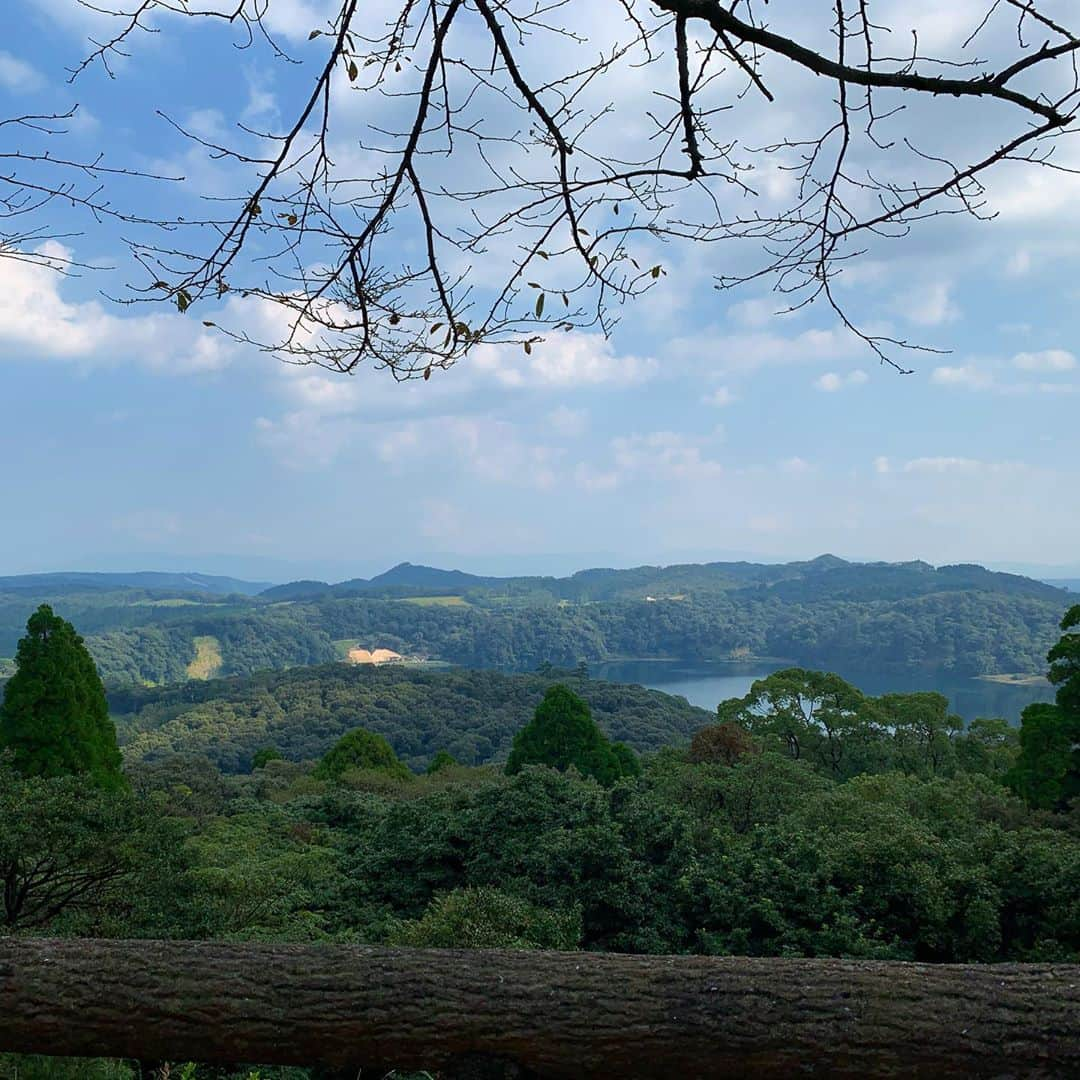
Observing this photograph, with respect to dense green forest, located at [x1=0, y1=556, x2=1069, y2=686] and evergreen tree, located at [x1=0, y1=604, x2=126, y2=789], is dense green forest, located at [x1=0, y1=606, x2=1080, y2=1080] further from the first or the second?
dense green forest, located at [x1=0, y1=556, x2=1069, y2=686]

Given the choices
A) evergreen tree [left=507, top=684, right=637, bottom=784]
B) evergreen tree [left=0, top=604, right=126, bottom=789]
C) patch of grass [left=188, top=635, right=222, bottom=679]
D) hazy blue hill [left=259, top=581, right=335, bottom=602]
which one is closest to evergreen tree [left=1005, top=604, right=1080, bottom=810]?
evergreen tree [left=507, top=684, right=637, bottom=784]

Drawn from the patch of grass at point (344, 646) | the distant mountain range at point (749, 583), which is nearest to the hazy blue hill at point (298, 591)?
the distant mountain range at point (749, 583)

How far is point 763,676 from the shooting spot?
249ft

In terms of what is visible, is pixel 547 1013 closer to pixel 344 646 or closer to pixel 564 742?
pixel 564 742

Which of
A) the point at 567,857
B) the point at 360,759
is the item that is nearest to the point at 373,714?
the point at 360,759

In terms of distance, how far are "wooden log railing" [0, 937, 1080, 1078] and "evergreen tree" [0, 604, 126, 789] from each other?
1205 centimetres

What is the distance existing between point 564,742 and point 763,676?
60463 millimetres

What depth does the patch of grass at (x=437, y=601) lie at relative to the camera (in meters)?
131

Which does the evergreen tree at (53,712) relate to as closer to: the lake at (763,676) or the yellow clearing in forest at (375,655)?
Result: the lake at (763,676)

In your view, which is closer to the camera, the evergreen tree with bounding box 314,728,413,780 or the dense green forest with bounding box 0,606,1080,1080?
the dense green forest with bounding box 0,606,1080,1080

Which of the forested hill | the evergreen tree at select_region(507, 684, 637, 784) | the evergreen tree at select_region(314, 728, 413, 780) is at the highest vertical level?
the evergreen tree at select_region(507, 684, 637, 784)

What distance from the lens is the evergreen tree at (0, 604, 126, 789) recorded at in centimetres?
1316

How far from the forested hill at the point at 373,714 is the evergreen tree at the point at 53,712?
28057mm

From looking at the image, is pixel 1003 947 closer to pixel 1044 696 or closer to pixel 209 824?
pixel 209 824
